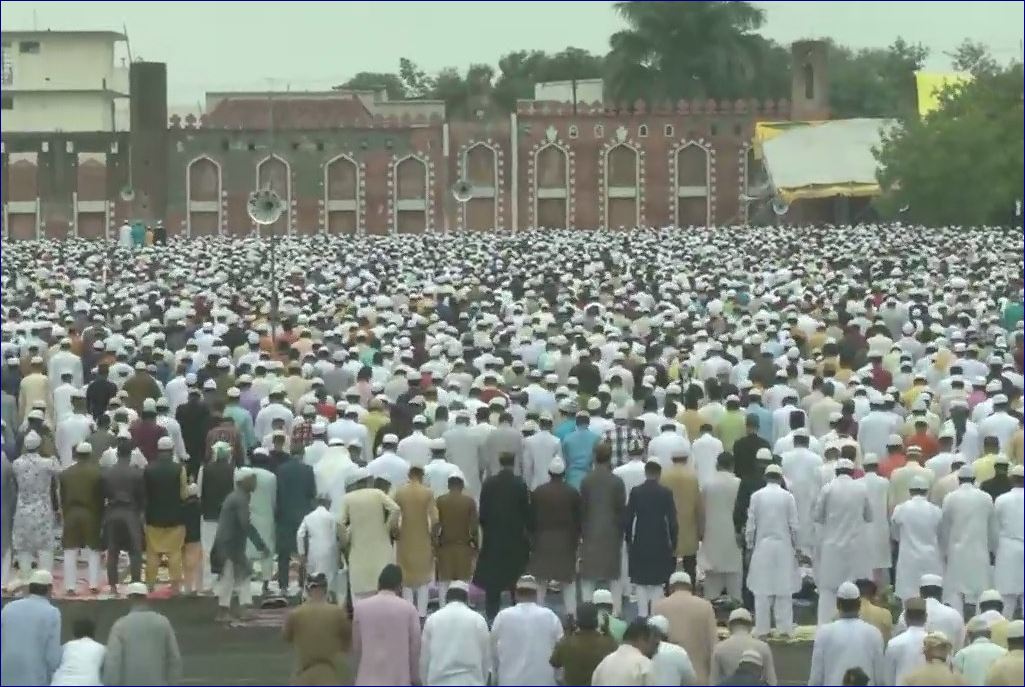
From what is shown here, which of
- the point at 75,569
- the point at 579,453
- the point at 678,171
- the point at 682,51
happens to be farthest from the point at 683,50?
the point at 75,569

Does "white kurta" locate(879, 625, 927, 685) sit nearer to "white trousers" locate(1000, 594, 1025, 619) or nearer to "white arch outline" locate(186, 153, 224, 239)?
"white trousers" locate(1000, 594, 1025, 619)

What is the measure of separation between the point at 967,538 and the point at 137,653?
5.11m

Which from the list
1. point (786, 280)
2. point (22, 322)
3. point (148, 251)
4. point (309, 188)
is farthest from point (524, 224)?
point (22, 322)

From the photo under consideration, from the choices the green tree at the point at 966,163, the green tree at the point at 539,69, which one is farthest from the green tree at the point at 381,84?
the green tree at the point at 966,163

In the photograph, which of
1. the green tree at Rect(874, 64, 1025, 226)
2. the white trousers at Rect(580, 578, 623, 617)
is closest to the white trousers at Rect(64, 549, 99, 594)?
the white trousers at Rect(580, 578, 623, 617)

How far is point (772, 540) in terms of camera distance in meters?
13.2

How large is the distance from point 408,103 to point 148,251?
1109 inches

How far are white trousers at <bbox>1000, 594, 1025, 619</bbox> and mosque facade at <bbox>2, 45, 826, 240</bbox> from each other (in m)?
48.6

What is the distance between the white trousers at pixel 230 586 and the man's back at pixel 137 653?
356cm

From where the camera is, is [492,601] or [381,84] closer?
[492,601]

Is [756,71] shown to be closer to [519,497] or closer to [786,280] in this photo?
[786,280]

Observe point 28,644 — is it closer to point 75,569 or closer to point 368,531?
point 368,531

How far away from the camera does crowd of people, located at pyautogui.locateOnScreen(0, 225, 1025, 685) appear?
1047 cm

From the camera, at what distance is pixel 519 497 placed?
44.2 feet
